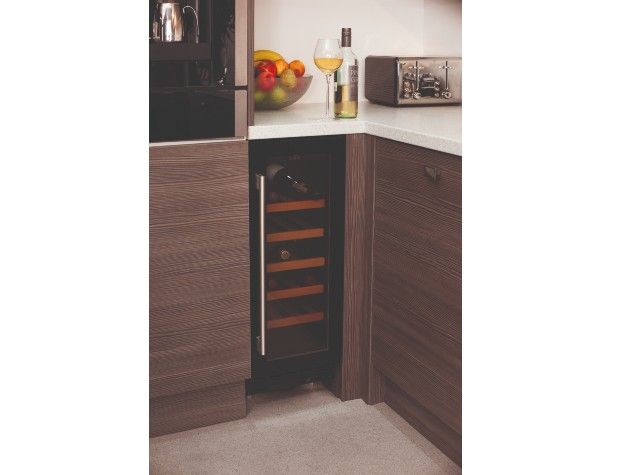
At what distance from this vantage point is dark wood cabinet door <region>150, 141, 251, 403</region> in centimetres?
212

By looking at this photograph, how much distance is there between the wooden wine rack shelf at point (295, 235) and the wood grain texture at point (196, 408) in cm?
41

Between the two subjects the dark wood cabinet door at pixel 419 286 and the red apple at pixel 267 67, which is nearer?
the dark wood cabinet door at pixel 419 286

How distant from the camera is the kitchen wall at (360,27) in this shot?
2688 millimetres

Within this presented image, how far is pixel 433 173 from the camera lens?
1.99 metres

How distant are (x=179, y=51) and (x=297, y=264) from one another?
2.16 feet

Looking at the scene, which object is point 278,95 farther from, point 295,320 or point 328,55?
point 295,320

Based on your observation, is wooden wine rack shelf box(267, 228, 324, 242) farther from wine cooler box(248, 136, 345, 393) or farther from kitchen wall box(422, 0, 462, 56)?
kitchen wall box(422, 0, 462, 56)

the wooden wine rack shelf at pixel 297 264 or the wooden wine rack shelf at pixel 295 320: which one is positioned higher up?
the wooden wine rack shelf at pixel 297 264

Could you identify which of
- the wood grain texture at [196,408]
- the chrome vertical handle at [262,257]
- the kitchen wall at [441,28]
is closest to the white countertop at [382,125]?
the chrome vertical handle at [262,257]

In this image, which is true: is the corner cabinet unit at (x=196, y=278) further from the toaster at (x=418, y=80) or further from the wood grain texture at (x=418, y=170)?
the toaster at (x=418, y=80)

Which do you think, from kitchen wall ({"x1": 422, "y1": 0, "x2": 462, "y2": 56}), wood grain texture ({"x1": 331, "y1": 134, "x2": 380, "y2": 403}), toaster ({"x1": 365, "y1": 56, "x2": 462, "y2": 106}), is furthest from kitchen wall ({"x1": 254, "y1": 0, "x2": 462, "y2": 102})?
wood grain texture ({"x1": 331, "y1": 134, "x2": 380, "y2": 403})

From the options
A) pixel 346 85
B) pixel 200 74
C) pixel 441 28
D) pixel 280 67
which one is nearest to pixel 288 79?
pixel 280 67
